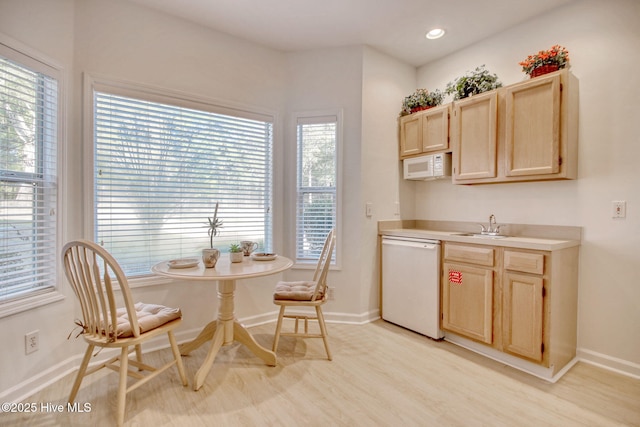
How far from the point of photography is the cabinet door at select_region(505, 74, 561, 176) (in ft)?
7.23

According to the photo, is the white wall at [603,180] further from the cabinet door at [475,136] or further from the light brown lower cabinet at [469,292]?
the light brown lower cabinet at [469,292]

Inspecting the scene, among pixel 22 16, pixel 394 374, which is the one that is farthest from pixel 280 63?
pixel 394 374

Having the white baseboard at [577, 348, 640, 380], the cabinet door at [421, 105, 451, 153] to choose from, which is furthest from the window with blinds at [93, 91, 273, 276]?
the white baseboard at [577, 348, 640, 380]

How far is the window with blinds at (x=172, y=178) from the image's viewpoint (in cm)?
233

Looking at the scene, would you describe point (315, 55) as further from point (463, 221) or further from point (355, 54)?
point (463, 221)

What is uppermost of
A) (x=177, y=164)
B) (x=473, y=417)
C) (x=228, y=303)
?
(x=177, y=164)

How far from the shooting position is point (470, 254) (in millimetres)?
2449

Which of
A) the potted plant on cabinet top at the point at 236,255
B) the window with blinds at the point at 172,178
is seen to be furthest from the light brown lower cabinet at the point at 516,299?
the window with blinds at the point at 172,178

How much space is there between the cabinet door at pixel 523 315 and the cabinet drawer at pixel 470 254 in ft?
0.54

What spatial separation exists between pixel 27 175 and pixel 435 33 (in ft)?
11.1

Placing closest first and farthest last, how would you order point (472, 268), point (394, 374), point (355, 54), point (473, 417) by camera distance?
1. point (473, 417)
2. point (394, 374)
3. point (472, 268)
4. point (355, 54)

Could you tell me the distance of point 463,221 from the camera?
3086 millimetres

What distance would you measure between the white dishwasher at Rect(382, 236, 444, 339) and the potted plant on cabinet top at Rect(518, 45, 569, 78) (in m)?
1.52

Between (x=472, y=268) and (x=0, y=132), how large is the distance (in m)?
3.27
